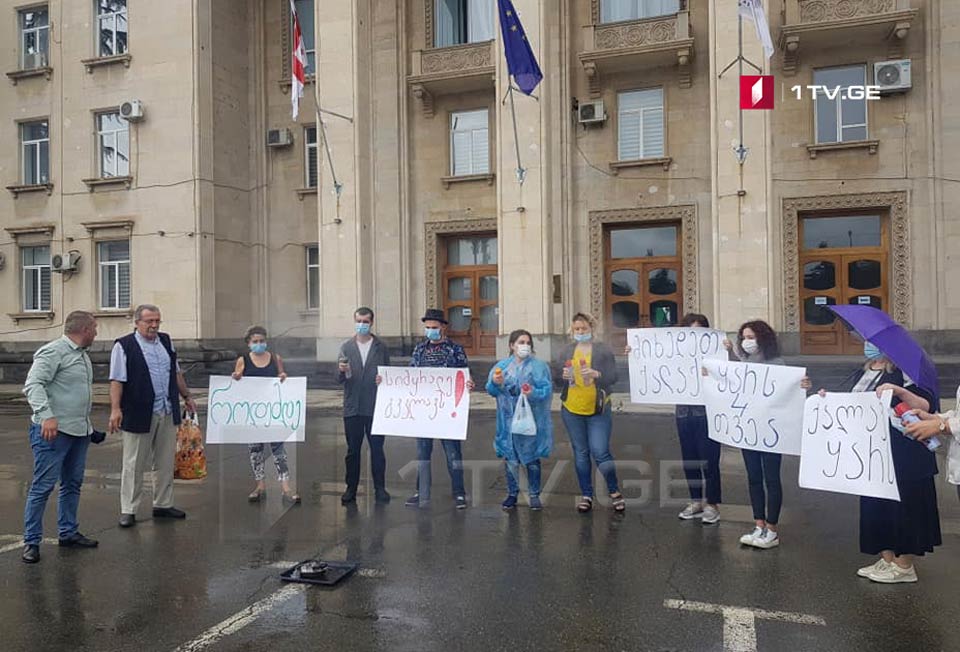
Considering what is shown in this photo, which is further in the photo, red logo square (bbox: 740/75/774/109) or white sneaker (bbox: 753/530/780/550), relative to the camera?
red logo square (bbox: 740/75/774/109)

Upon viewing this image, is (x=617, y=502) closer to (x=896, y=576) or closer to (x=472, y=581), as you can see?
(x=472, y=581)

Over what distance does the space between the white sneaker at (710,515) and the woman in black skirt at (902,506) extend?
1.57m

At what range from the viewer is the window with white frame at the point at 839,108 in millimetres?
17328

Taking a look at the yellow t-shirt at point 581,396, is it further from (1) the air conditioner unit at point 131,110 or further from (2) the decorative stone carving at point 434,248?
(1) the air conditioner unit at point 131,110

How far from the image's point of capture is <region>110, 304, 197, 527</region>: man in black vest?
6.73 meters

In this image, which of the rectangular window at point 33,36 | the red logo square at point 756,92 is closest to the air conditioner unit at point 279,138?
the rectangular window at point 33,36

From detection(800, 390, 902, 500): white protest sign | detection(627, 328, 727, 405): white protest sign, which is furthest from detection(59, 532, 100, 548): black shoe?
detection(800, 390, 902, 500): white protest sign

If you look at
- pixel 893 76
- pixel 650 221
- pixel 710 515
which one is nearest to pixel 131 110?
pixel 650 221

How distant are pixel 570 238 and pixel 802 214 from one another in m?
5.79

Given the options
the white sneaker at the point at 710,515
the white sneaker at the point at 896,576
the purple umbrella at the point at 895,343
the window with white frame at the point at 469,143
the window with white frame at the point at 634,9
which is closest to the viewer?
the purple umbrella at the point at 895,343

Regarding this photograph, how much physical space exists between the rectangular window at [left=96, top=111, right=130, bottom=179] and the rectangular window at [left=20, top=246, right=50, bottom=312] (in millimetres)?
3684

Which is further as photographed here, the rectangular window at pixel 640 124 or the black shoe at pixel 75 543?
the rectangular window at pixel 640 124

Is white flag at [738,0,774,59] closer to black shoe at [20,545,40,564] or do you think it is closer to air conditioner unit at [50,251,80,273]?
black shoe at [20,545,40,564]

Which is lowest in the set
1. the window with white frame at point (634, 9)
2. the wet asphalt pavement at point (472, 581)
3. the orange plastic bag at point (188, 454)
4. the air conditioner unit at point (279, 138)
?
the wet asphalt pavement at point (472, 581)
